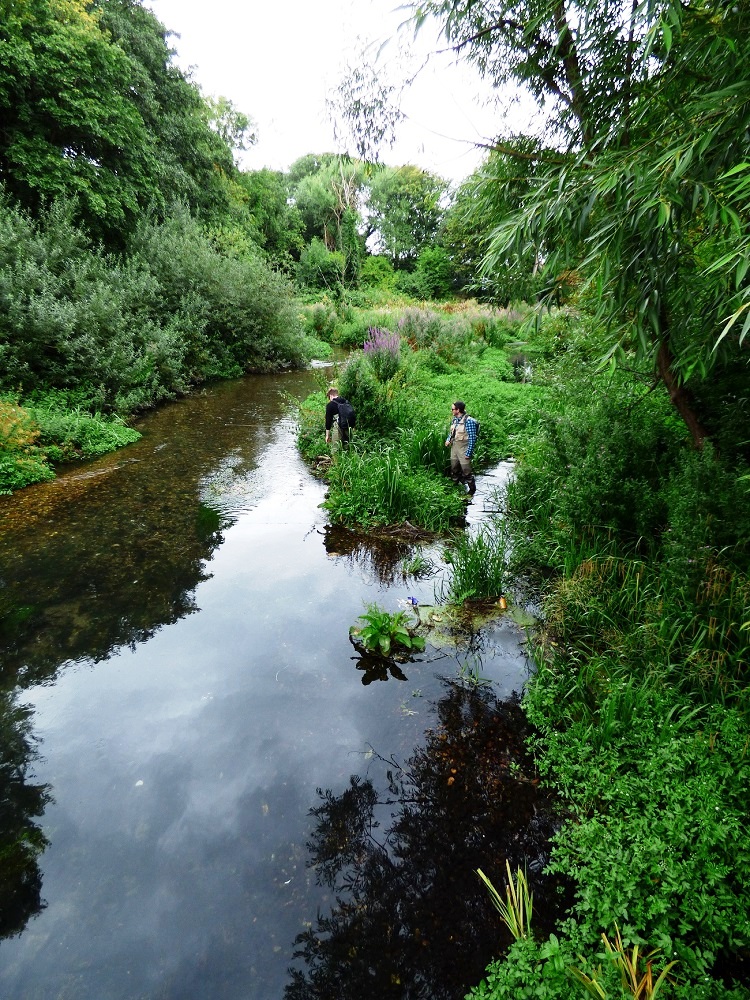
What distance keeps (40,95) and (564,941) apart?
1797 cm

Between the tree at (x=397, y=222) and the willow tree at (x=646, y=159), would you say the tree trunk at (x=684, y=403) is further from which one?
the tree at (x=397, y=222)

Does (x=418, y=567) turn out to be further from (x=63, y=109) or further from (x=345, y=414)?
(x=63, y=109)

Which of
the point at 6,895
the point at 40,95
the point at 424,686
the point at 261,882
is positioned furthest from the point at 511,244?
the point at 40,95

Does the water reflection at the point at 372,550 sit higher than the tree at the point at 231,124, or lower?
lower

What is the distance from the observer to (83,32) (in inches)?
486

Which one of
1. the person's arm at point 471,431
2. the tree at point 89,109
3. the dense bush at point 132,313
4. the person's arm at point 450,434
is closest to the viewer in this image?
the person's arm at point 471,431

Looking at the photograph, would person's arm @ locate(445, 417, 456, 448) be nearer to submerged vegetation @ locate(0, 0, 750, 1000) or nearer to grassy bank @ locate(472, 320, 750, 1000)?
submerged vegetation @ locate(0, 0, 750, 1000)

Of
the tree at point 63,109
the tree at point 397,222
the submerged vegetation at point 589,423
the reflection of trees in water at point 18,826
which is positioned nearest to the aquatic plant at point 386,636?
the submerged vegetation at point 589,423

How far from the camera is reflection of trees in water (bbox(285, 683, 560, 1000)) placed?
8.95 feet

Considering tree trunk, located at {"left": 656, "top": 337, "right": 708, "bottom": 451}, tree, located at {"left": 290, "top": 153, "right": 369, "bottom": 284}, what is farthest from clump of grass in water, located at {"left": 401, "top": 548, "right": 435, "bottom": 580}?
tree, located at {"left": 290, "top": 153, "right": 369, "bottom": 284}

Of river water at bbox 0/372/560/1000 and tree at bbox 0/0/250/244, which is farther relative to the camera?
tree at bbox 0/0/250/244

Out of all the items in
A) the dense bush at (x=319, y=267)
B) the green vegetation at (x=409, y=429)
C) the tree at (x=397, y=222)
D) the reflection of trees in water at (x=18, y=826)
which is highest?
the tree at (x=397, y=222)

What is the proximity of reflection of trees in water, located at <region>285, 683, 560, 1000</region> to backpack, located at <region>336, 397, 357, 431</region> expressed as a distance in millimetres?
5995

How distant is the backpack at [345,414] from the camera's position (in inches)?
361
